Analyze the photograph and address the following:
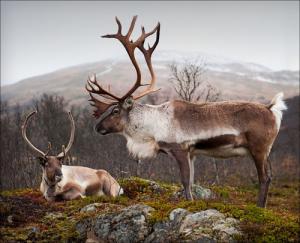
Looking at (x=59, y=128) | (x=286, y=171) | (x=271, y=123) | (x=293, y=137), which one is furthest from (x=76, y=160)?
(x=293, y=137)

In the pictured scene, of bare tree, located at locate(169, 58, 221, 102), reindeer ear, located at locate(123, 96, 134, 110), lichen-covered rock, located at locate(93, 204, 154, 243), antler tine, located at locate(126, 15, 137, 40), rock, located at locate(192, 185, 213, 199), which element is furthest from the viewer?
bare tree, located at locate(169, 58, 221, 102)

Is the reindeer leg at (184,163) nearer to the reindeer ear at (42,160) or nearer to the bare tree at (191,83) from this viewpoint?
the reindeer ear at (42,160)

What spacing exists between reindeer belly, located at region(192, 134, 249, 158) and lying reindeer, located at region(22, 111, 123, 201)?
3.45 meters

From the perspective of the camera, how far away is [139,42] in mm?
11406

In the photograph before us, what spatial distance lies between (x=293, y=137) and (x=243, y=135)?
5228 centimetres

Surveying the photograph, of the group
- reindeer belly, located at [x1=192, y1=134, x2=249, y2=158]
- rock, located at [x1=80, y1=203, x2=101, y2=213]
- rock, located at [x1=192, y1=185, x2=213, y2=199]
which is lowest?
rock, located at [x1=192, y1=185, x2=213, y2=199]

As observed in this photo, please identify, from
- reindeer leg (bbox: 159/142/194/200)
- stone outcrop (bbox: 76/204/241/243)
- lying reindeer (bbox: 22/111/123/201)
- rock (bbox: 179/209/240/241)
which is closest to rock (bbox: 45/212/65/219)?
stone outcrop (bbox: 76/204/241/243)

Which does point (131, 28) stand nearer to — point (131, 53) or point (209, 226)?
point (131, 53)

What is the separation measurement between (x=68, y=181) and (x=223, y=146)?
4.87 meters

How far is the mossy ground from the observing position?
299 inches

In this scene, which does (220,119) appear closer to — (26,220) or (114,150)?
(26,220)

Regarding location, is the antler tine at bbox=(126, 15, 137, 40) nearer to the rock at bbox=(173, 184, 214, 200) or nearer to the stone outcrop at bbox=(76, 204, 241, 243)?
the rock at bbox=(173, 184, 214, 200)

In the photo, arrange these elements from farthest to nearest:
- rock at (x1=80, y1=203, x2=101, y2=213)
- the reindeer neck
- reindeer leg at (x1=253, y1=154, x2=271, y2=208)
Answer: the reindeer neck < rock at (x1=80, y1=203, x2=101, y2=213) < reindeer leg at (x1=253, y1=154, x2=271, y2=208)

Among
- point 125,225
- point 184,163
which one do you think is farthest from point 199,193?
point 125,225
